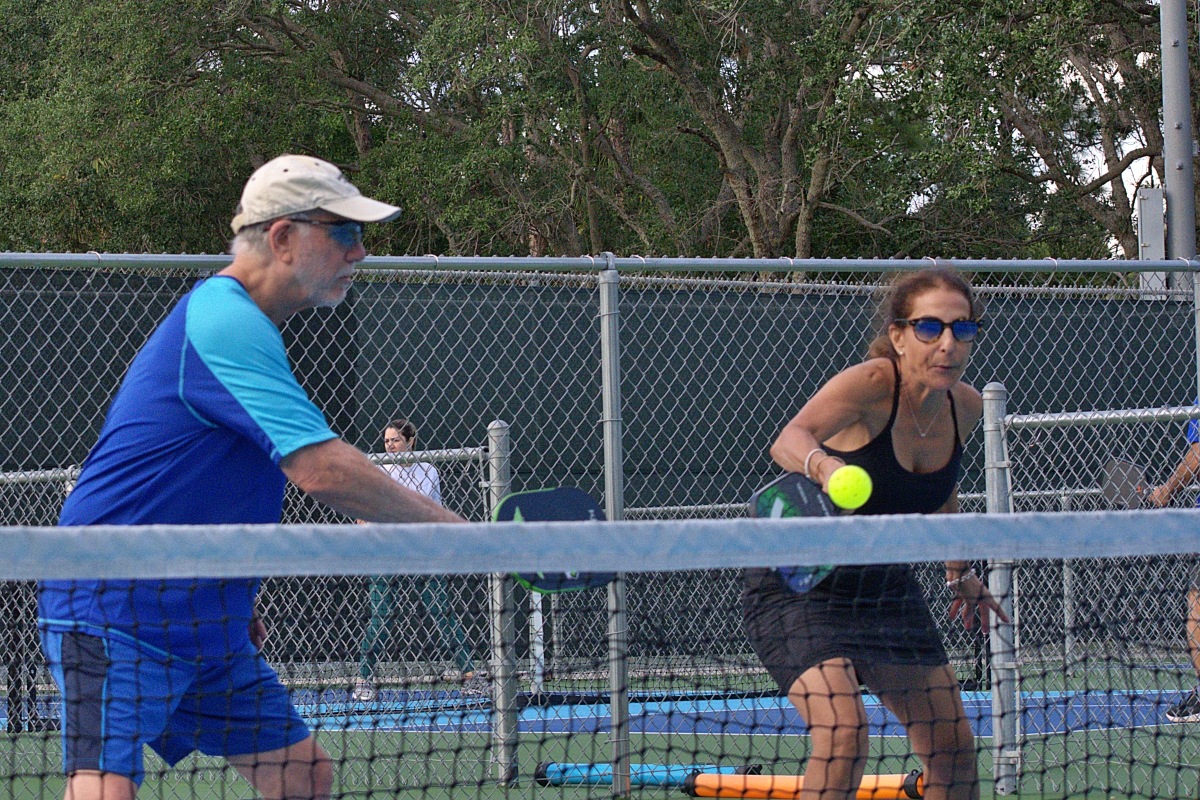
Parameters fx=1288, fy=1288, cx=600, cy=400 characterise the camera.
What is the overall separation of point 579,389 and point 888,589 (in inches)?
180

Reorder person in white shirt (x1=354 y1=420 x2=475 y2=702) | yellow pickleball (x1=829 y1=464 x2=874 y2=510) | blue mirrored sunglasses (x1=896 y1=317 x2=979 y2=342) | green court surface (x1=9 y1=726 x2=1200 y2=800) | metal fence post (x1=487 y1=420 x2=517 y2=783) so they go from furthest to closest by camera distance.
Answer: person in white shirt (x1=354 y1=420 x2=475 y2=702), green court surface (x1=9 y1=726 x2=1200 y2=800), metal fence post (x1=487 y1=420 x2=517 y2=783), blue mirrored sunglasses (x1=896 y1=317 x2=979 y2=342), yellow pickleball (x1=829 y1=464 x2=874 y2=510)

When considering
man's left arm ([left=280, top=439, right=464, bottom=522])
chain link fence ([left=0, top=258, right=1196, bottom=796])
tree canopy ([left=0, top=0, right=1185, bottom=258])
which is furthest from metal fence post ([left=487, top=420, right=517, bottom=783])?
tree canopy ([left=0, top=0, right=1185, bottom=258])

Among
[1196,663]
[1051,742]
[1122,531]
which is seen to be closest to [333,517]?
[1051,742]

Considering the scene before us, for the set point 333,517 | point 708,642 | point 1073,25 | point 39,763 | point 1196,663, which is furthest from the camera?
point 1073,25

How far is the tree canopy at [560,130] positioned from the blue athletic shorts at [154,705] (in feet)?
42.5

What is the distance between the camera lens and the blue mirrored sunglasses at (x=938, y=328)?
3.17 m

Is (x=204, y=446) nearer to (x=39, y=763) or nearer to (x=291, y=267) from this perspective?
(x=291, y=267)

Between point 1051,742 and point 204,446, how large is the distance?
4.26 meters

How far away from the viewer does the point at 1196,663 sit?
4.87 metres

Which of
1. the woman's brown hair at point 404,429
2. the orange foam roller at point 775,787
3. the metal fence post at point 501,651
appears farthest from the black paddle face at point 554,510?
the woman's brown hair at point 404,429

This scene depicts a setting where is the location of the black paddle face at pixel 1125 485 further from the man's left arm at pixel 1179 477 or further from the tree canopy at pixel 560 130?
the tree canopy at pixel 560 130

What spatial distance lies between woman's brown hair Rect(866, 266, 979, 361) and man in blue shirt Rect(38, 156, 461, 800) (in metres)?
1.43

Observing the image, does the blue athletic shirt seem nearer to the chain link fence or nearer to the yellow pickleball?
Answer: the yellow pickleball

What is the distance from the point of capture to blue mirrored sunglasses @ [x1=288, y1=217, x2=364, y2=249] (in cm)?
245
